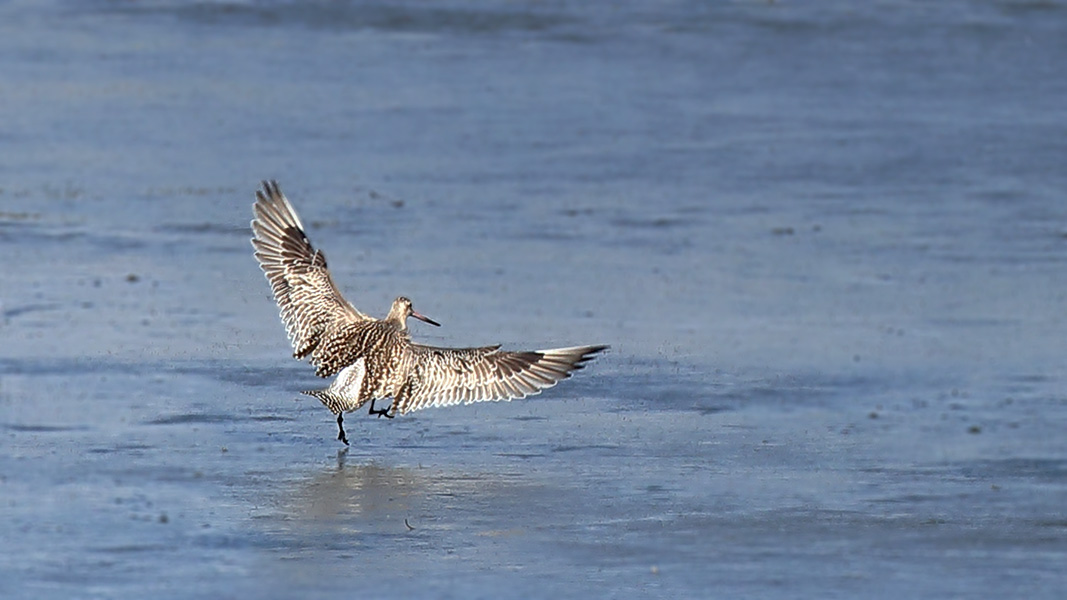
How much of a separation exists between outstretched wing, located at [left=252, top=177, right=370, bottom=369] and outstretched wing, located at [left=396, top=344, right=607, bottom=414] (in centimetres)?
39

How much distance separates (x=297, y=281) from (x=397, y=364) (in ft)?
3.76

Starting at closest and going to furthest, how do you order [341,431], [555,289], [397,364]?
[341,431] < [397,364] < [555,289]

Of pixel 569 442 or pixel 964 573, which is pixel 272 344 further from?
pixel 964 573

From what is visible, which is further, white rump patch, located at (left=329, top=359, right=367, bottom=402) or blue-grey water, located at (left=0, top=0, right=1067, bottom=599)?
white rump patch, located at (left=329, top=359, right=367, bottom=402)

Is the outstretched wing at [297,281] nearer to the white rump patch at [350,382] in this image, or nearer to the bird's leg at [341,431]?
the white rump patch at [350,382]

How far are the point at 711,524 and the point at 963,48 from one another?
9.50 meters

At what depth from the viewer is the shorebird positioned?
736 centimetres

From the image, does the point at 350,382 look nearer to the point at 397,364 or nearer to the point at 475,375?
the point at 397,364

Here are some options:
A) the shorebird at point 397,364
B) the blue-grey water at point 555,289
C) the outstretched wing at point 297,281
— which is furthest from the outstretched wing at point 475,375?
the outstretched wing at point 297,281

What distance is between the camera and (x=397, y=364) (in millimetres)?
7438

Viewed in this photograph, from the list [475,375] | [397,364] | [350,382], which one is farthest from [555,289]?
[350,382]

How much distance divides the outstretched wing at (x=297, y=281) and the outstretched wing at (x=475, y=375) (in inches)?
15.4

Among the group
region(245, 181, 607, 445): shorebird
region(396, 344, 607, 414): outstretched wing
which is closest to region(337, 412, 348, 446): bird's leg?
region(245, 181, 607, 445): shorebird

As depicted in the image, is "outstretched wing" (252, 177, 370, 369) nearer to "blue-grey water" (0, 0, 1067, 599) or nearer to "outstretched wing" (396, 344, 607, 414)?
"blue-grey water" (0, 0, 1067, 599)
